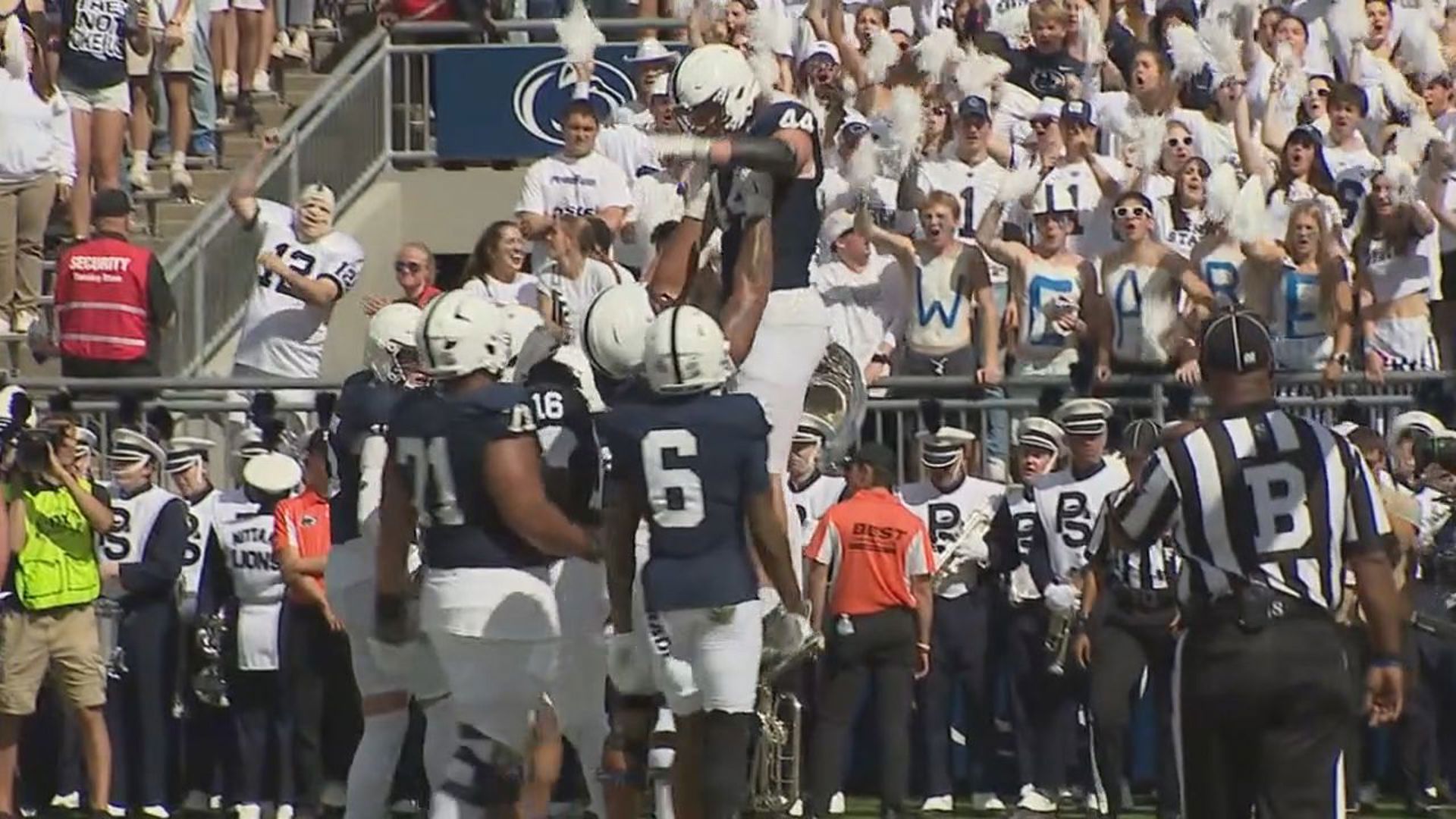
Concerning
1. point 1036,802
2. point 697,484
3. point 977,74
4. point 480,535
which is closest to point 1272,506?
point 697,484

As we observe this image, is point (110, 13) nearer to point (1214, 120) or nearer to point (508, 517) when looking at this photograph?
point (1214, 120)

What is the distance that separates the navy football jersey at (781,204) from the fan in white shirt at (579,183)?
19.3 feet

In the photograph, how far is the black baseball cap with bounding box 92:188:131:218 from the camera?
18234 mm

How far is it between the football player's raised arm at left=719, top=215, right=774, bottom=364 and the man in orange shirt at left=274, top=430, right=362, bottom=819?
3.86 meters

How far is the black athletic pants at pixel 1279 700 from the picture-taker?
10938 mm

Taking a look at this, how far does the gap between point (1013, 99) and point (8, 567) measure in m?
6.69

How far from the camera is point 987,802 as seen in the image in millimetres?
16766

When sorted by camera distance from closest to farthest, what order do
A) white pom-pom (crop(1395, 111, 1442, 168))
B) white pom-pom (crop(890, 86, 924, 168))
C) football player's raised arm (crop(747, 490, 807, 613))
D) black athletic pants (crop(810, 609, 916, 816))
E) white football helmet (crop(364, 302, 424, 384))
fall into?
football player's raised arm (crop(747, 490, 807, 613)), white football helmet (crop(364, 302, 424, 384)), black athletic pants (crop(810, 609, 916, 816)), white pom-pom (crop(890, 86, 924, 168)), white pom-pom (crop(1395, 111, 1442, 168))

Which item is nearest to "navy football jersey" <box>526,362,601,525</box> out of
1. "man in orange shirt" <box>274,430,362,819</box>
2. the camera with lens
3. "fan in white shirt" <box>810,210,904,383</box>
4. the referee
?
the referee

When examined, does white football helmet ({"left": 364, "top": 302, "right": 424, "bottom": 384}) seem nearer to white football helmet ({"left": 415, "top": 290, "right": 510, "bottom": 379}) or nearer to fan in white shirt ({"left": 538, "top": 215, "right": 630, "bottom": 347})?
white football helmet ({"left": 415, "top": 290, "right": 510, "bottom": 379})

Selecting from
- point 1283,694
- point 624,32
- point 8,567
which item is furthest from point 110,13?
point 1283,694

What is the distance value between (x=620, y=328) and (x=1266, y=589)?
2.81 m

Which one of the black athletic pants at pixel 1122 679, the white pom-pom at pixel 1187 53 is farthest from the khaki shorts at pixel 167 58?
the black athletic pants at pixel 1122 679

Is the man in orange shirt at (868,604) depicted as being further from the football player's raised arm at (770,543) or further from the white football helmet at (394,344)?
the football player's raised arm at (770,543)
